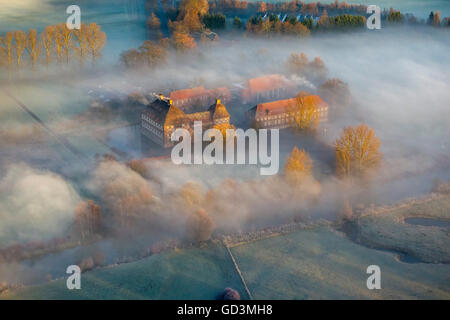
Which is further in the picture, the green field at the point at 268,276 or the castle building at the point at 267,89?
the castle building at the point at 267,89

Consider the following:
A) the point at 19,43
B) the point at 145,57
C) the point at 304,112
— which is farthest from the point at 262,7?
the point at 304,112

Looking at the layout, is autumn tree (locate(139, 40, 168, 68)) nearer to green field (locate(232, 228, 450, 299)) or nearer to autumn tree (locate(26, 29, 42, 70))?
autumn tree (locate(26, 29, 42, 70))

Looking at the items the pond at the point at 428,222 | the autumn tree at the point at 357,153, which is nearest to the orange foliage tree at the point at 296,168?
the autumn tree at the point at 357,153

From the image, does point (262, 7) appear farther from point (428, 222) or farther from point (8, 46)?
point (428, 222)

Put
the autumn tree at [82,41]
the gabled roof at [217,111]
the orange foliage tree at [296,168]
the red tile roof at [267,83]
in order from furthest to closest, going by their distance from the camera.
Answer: the autumn tree at [82,41] → the red tile roof at [267,83] → the gabled roof at [217,111] → the orange foliage tree at [296,168]

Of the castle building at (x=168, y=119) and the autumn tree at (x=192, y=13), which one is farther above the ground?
the autumn tree at (x=192, y=13)

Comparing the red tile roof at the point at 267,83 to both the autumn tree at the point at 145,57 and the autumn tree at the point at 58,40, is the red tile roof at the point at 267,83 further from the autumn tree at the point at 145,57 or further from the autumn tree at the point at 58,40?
the autumn tree at the point at 58,40
